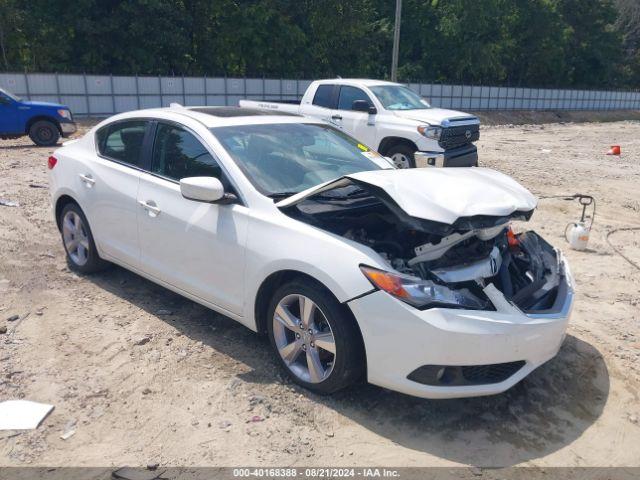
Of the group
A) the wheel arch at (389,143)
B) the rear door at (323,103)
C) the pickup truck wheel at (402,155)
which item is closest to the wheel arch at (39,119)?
the rear door at (323,103)

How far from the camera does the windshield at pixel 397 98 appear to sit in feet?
37.0

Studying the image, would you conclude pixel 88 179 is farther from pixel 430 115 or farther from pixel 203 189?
pixel 430 115

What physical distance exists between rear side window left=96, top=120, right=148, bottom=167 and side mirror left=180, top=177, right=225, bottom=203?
3.49 ft

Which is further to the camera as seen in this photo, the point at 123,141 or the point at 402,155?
the point at 402,155

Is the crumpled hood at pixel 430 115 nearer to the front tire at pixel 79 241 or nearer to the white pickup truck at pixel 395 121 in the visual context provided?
the white pickup truck at pixel 395 121

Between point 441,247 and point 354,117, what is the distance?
8.12 m

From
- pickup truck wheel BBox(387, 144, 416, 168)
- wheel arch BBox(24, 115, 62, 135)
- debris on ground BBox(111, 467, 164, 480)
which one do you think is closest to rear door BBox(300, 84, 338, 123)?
pickup truck wheel BBox(387, 144, 416, 168)

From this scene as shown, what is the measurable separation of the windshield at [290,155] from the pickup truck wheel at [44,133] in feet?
41.4

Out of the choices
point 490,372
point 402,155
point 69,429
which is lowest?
point 69,429

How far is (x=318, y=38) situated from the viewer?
119ft

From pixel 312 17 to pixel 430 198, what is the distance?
34.6m

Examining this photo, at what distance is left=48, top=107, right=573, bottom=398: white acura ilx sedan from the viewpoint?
3.15 metres

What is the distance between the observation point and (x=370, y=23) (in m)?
40.1

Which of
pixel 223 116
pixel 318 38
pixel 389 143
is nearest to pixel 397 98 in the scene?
pixel 389 143
